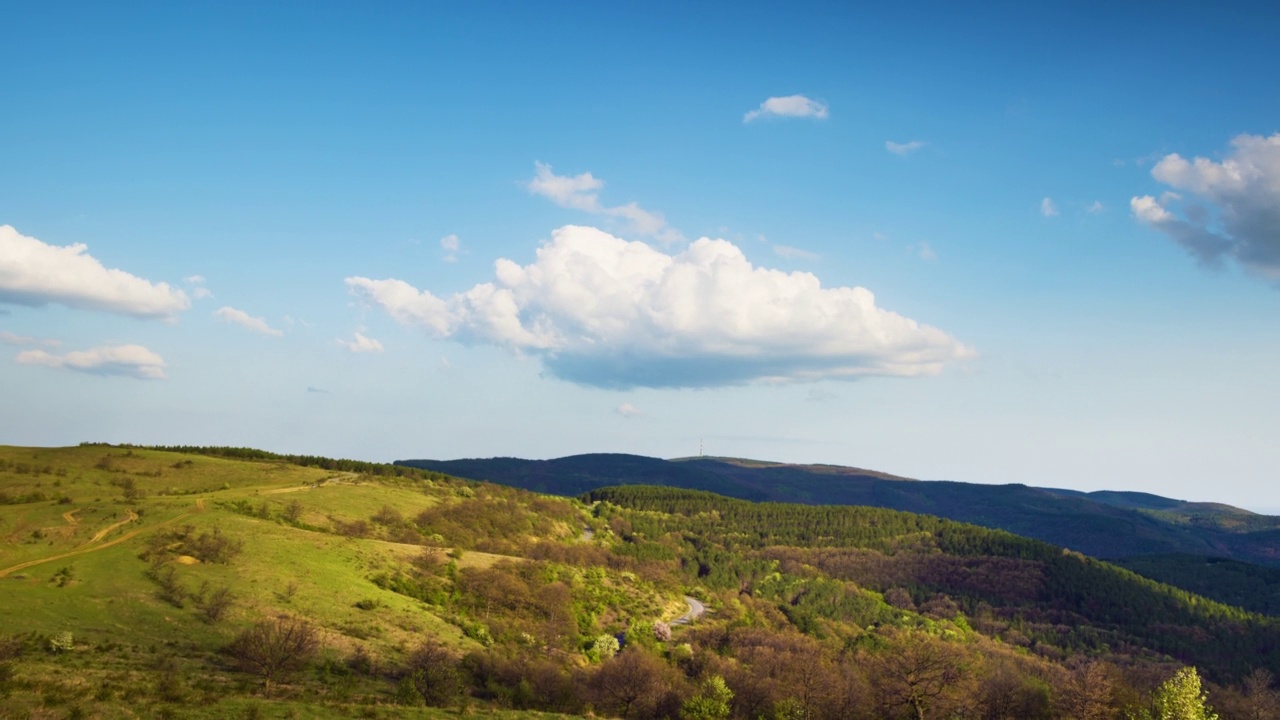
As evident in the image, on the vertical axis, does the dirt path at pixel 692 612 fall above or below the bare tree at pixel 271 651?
below

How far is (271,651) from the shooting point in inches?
2265

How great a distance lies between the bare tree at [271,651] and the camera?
2255 inches

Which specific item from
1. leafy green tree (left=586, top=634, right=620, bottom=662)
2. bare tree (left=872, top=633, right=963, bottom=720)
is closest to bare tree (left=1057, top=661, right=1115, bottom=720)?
bare tree (left=872, top=633, right=963, bottom=720)

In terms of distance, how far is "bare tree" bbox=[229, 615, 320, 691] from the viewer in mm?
57281

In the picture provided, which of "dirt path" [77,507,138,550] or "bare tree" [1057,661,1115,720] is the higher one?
"dirt path" [77,507,138,550]

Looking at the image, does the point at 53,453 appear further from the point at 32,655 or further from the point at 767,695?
the point at 767,695

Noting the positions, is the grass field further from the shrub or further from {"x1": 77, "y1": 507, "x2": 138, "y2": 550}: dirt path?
the shrub

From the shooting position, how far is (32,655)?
51.7m

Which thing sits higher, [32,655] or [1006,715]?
[32,655]

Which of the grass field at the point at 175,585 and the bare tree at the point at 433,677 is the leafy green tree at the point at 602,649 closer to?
the grass field at the point at 175,585

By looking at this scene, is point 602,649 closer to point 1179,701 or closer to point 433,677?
point 433,677

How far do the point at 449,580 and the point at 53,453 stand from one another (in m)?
87.7

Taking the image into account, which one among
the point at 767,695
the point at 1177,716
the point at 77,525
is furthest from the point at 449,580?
the point at 1177,716

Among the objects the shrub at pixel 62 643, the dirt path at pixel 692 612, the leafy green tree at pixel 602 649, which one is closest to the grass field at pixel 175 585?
the shrub at pixel 62 643
